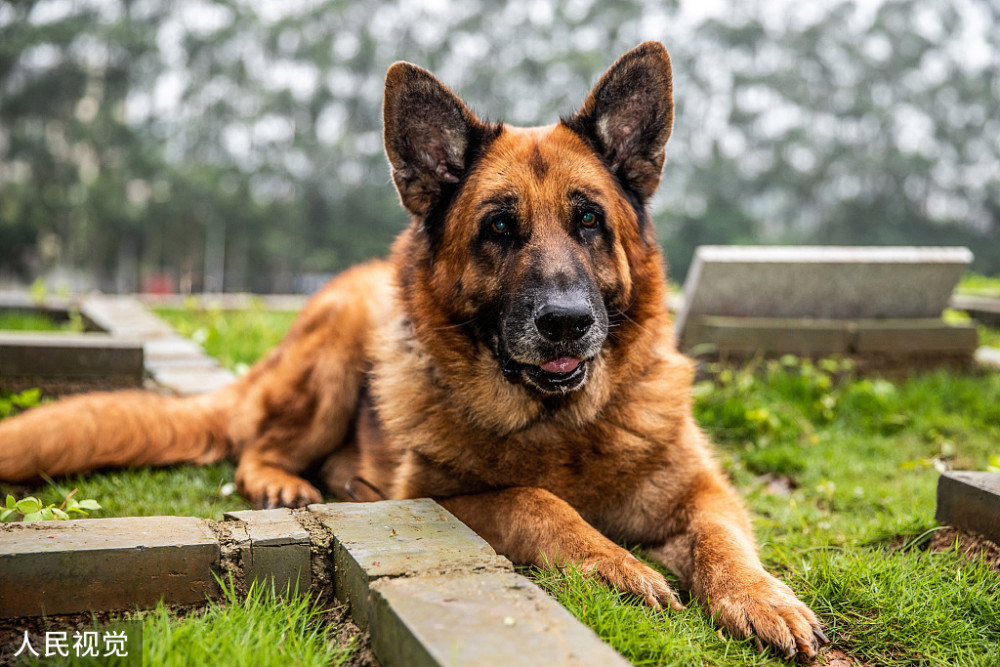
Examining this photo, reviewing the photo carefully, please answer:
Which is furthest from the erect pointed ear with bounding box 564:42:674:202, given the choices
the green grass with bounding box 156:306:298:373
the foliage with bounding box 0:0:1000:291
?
the foliage with bounding box 0:0:1000:291

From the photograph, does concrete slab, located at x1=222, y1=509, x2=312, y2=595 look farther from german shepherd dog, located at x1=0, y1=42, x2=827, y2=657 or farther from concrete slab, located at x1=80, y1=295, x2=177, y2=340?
concrete slab, located at x1=80, y1=295, x2=177, y2=340

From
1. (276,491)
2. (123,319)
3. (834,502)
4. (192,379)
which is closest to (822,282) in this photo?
(834,502)

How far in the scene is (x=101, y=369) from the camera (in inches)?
181

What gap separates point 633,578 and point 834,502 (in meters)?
1.75

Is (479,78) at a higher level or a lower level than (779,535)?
higher

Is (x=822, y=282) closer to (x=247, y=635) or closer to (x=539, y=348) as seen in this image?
(x=539, y=348)

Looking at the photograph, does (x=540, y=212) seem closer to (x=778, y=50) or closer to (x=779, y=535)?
(x=779, y=535)

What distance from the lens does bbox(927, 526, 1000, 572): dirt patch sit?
2.55 meters

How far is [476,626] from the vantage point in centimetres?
168

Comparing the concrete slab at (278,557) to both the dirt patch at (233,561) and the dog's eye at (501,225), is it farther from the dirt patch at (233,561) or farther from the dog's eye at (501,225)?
the dog's eye at (501,225)

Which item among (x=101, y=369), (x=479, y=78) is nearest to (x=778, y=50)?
(x=479, y=78)

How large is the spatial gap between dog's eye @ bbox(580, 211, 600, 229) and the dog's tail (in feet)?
7.25

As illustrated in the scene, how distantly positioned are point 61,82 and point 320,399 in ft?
110

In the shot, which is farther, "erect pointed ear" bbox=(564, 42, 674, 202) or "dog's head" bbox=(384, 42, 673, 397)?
"erect pointed ear" bbox=(564, 42, 674, 202)
